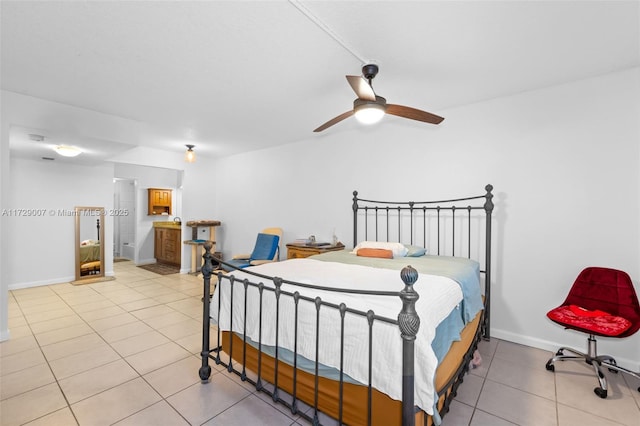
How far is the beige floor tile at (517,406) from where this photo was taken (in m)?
1.88

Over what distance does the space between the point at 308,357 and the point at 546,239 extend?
2.69 meters

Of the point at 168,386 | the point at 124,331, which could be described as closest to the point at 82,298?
the point at 124,331

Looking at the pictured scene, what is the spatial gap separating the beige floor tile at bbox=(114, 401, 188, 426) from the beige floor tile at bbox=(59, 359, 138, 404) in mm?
513

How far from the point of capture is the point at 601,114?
2.59m

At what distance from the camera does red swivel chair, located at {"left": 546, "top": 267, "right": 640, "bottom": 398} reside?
2170 mm

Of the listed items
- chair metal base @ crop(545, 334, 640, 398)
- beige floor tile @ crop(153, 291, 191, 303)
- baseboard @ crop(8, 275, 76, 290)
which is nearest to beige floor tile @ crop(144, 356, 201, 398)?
beige floor tile @ crop(153, 291, 191, 303)

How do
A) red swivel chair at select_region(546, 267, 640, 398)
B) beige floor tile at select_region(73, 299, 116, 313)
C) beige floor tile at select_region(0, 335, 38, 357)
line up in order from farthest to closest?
beige floor tile at select_region(73, 299, 116, 313)
beige floor tile at select_region(0, 335, 38, 357)
red swivel chair at select_region(546, 267, 640, 398)

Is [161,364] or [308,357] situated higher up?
[308,357]

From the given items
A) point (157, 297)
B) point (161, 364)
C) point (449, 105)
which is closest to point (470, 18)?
point (449, 105)

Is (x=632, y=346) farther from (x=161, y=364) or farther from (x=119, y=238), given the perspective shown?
(x=119, y=238)

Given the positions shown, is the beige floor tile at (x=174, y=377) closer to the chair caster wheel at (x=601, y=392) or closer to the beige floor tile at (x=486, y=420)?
the beige floor tile at (x=486, y=420)

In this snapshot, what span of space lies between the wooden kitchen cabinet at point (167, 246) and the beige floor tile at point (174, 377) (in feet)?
15.4

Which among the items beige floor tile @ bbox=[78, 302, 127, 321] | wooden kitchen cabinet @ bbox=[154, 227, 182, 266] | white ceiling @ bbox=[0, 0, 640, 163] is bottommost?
beige floor tile @ bbox=[78, 302, 127, 321]

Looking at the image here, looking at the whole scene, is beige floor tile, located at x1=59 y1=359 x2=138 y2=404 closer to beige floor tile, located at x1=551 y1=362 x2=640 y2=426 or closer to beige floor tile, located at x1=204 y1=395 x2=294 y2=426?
beige floor tile, located at x1=204 y1=395 x2=294 y2=426
